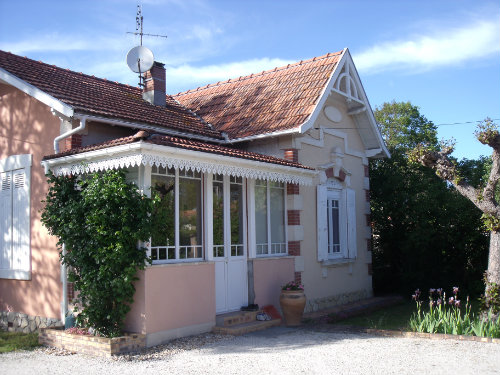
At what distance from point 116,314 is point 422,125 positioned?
76.4 feet

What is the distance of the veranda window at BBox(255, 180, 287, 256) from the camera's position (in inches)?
410

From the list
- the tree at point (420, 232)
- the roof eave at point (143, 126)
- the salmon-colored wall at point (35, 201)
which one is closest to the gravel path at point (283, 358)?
the salmon-colored wall at point (35, 201)

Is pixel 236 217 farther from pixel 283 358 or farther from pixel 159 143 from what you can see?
pixel 283 358

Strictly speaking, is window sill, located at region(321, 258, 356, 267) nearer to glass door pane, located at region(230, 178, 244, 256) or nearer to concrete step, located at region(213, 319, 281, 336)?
concrete step, located at region(213, 319, 281, 336)

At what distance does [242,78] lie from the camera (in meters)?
14.5

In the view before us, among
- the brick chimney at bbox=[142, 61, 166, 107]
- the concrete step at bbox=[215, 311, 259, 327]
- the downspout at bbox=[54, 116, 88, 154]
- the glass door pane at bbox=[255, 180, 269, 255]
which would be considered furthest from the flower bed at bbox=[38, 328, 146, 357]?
the brick chimney at bbox=[142, 61, 166, 107]

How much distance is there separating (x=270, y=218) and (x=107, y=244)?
4.00 meters

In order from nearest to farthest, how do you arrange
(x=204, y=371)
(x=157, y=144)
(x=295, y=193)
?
(x=204, y=371)
(x=157, y=144)
(x=295, y=193)

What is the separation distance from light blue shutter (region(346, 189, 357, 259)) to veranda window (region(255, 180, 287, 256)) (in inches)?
100

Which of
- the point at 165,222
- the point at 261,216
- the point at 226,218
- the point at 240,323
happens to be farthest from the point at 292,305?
the point at 165,222

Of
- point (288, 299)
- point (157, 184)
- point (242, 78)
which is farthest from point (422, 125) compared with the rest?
point (157, 184)

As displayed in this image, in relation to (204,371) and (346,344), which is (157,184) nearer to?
(204,371)

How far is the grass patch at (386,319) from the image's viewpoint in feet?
32.6

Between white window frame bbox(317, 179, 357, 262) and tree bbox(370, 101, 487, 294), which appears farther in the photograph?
tree bbox(370, 101, 487, 294)
